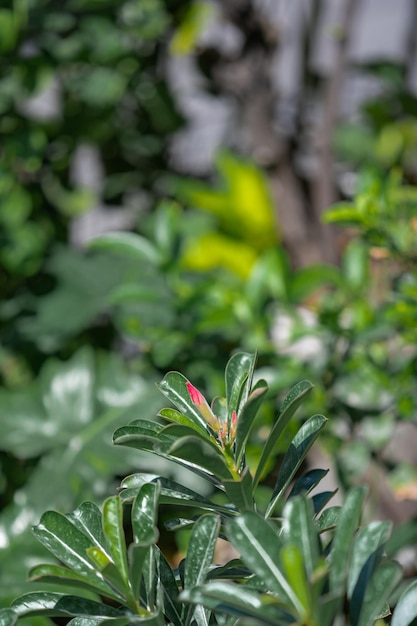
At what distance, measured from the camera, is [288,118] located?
255 centimetres

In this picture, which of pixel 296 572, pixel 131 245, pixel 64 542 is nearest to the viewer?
pixel 296 572

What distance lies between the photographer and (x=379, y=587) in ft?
1.29

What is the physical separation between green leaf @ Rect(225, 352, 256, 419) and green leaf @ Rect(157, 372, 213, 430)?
0.02 metres

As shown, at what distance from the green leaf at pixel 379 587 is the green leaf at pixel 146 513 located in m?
0.11

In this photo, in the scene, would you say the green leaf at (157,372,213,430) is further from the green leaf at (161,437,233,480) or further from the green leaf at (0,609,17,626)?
the green leaf at (0,609,17,626)

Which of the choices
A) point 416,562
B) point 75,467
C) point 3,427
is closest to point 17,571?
point 75,467

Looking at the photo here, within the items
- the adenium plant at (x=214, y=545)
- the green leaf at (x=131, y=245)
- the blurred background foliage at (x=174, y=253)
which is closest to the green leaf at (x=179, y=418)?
the adenium plant at (x=214, y=545)

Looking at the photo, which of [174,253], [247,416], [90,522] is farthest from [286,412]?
[174,253]

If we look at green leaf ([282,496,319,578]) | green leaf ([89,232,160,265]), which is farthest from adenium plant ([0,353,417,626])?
green leaf ([89,232,160,265])

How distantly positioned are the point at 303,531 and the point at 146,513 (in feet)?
0.30

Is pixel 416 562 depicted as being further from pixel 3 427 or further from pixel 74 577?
pixel 74 577

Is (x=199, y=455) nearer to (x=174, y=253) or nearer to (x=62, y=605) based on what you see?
(x=62, y=605)

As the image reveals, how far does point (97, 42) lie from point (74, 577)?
1501 mm

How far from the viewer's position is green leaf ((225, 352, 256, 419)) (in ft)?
1.54
